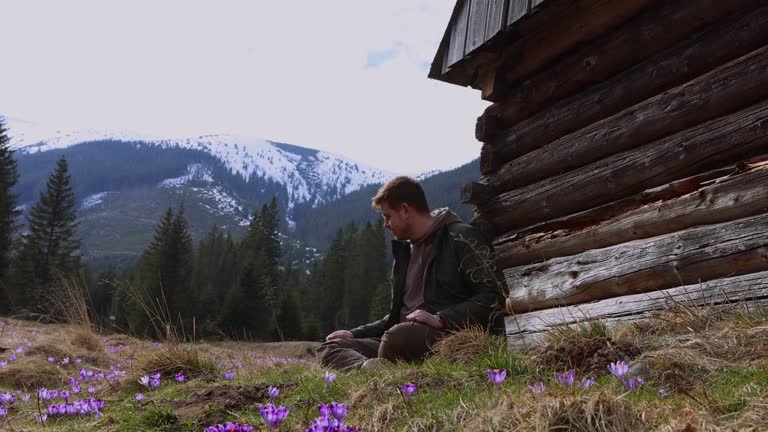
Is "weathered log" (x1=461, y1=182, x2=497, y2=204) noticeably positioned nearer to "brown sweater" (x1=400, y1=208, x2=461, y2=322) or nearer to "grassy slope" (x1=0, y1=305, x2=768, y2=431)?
"brown sweater" (x1=400, y1=208, x2=461, y2=322)

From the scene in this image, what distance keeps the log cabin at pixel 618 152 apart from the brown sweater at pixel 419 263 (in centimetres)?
83

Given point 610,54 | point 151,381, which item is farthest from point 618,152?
point 151,381

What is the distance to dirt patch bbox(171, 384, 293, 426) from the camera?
327cm

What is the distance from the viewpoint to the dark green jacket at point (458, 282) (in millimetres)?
4828

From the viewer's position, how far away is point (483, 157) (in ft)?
22.0

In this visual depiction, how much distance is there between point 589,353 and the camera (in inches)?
128

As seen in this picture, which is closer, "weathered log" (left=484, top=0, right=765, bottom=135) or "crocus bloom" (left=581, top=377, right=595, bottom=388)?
"crocus bloom" (left=581, top=377, right=595, bottom=388)

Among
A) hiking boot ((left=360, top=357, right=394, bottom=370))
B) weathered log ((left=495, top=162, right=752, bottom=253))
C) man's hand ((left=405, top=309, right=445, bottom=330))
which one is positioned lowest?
hiking boot ((left=360, top=357, right=394, bottom=370))

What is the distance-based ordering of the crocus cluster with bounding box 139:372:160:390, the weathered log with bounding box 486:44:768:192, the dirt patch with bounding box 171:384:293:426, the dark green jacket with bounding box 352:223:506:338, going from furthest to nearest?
the dark green jacket with bounding box 352:223:506:338, the crocus cluster with bounding box 139:372:160:390, the weathered log with bounding box 486:44:768:192, the dirt patch with bounding box 171:384:293:426

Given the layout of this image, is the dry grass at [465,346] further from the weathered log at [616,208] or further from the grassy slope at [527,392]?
the weathered log at [616,208]

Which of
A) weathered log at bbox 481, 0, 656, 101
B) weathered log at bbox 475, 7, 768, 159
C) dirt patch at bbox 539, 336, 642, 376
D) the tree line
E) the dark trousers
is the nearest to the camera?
dirt patch at bbox 539, 336, 642, 376

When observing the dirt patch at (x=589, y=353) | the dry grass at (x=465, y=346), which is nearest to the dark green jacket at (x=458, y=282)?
the dry grass at (x=465, y=346)

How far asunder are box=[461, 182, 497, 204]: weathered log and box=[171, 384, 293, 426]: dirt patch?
2993 millimetres

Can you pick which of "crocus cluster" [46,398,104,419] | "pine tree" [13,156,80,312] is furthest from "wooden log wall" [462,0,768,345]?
"pine tree" [13,156,80,312]
